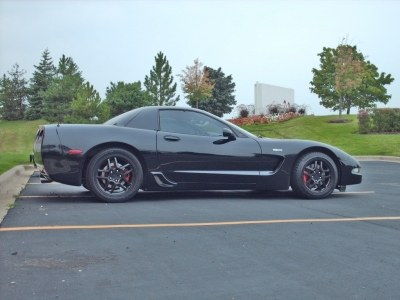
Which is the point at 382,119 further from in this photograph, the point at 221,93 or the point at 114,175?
the point at 221,93

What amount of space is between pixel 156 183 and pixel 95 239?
2477 millimetres

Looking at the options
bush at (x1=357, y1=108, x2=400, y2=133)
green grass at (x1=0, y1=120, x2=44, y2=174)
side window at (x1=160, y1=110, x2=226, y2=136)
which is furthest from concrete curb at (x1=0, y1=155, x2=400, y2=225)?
green grass at (x1=0, y1=120, x2=44, y2=174)

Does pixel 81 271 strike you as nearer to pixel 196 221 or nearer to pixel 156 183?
pixel 196 221

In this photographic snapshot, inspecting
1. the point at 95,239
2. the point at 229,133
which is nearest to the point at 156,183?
the point at 229,133

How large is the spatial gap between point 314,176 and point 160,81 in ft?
197

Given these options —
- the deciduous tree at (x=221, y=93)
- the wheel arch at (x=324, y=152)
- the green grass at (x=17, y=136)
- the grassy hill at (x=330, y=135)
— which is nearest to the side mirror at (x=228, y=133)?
the wheel arch at (x=324, y=152)

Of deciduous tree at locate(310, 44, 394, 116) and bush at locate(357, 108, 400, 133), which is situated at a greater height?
deciduous tree at locate(310, 44, 394, 116)

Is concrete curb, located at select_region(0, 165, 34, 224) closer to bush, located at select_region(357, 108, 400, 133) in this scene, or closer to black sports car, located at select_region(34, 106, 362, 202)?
black sports car, located at select_region(34, 106, 362, 202)

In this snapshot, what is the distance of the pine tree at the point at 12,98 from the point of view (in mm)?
76688

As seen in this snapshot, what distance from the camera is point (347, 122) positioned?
3212 cm

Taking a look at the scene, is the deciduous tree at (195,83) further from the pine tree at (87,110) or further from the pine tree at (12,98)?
the pine tree at (12,98)

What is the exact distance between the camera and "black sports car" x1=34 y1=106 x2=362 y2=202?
6520 millimetres

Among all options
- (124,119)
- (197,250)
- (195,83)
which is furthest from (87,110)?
(197,250)

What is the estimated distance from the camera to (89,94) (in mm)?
61938
